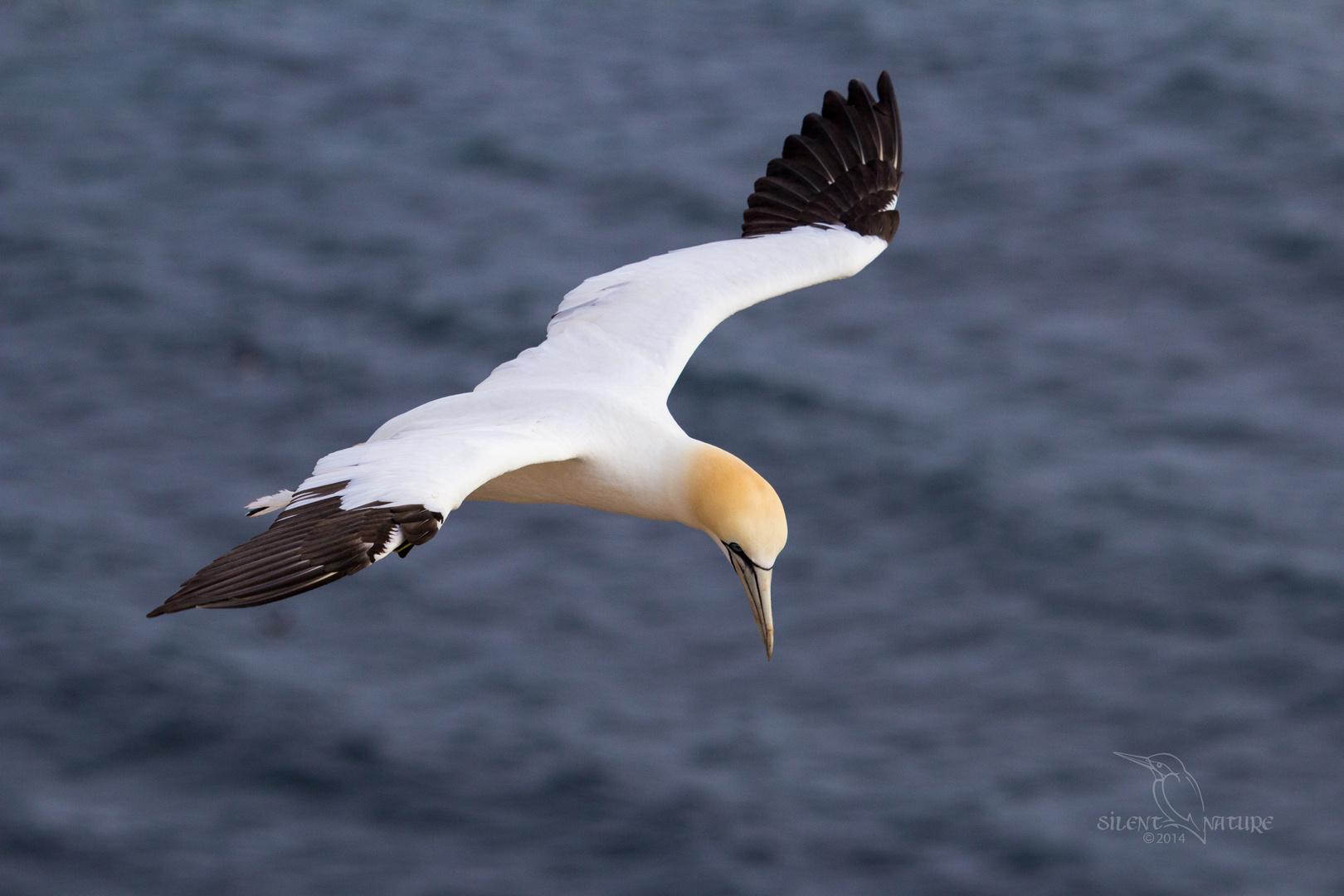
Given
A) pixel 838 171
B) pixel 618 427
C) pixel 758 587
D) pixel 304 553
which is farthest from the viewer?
pixel 838 171

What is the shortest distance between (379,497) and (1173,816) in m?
24.9

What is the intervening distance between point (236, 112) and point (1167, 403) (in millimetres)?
19058

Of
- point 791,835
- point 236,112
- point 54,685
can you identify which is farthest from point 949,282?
point 54,685

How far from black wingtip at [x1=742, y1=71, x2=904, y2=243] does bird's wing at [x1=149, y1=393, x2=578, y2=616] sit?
3457 millimetres

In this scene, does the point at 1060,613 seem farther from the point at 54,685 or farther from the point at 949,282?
the point at 54,685

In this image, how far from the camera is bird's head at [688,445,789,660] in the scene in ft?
31.7

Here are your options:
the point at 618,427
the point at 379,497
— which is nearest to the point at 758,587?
the point at 618,427

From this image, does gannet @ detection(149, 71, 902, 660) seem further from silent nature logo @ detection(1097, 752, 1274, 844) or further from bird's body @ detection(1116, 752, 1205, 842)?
bird's body @ detection(1116, 752, 1205, 842)

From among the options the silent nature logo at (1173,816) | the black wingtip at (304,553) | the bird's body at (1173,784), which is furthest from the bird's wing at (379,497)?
the bird's body at (1173,784)

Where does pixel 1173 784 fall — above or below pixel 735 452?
below

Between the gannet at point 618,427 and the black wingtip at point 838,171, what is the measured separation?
0.01 m

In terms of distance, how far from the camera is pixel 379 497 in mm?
8531

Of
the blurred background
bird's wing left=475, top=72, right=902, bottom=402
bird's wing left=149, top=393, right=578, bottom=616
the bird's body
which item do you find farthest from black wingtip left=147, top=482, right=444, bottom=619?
the bird's body

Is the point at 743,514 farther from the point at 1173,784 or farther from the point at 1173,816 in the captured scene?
the point at 1173,816
